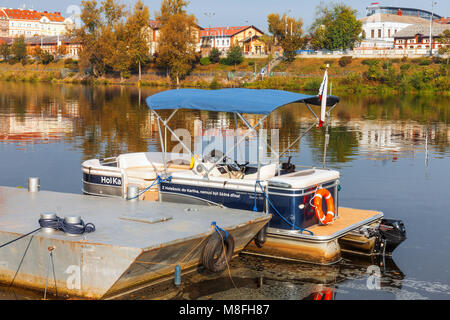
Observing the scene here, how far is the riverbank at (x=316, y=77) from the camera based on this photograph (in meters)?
84.5

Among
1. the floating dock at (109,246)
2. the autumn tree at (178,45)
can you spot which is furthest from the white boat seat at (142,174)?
the autumn tree at (178,45)

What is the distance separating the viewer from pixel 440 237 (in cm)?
1517

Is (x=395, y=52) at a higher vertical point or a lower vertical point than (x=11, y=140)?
higher

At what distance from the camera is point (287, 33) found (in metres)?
110

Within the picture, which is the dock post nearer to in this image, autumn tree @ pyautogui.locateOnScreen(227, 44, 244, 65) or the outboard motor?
the outboard motor

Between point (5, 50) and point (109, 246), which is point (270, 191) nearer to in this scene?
point (109, 246)

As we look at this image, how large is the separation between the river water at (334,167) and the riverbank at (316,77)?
25.6 meters

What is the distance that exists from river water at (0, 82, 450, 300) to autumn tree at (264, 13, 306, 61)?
46879 millimetres
